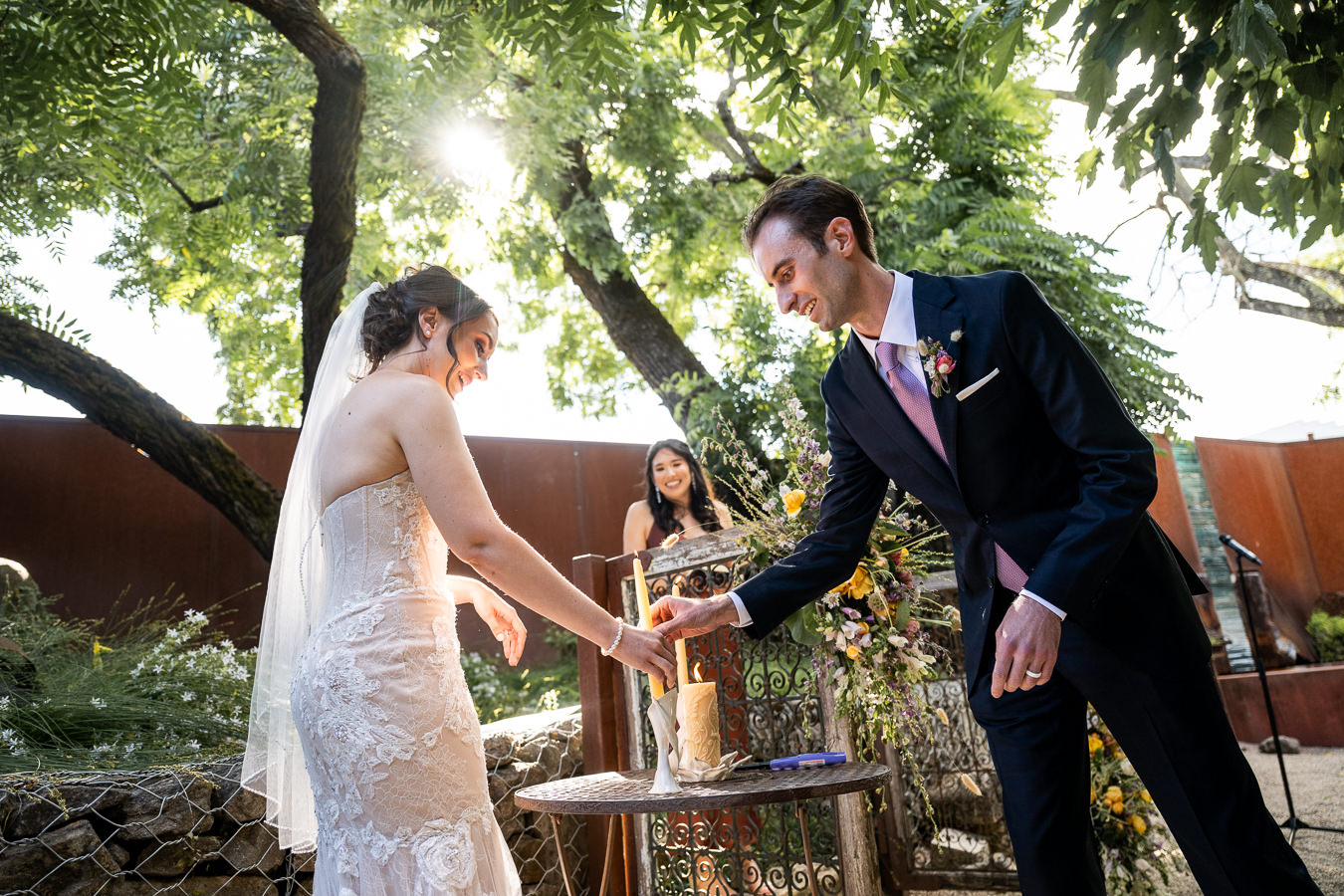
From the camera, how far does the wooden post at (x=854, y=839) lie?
310cm

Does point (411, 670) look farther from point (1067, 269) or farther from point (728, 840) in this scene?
point (1067, 269)

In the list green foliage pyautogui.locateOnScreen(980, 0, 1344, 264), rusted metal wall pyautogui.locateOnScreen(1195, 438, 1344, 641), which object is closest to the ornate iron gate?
green foliage pyautogui.locateOnScreen(980, 0, 1344, 264)

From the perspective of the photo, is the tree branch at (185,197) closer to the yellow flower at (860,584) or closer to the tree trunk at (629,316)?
the tree trunk at (629,316)

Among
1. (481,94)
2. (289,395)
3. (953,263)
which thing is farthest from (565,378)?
(953,263)

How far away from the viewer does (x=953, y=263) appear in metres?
6.06

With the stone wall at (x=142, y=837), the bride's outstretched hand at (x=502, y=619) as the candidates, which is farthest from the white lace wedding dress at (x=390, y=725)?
the stone wall at (x=142, y=837)

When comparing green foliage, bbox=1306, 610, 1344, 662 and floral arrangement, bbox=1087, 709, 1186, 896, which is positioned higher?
green foliage, bbox=1306, 610, 1344, 662

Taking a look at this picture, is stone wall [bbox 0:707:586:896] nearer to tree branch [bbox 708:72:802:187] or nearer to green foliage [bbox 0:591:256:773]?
green foliage [bbox 0:591:256:773]

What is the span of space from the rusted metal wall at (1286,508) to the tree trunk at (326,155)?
10.3 meters

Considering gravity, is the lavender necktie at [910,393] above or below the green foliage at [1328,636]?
above

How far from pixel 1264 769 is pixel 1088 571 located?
699cm

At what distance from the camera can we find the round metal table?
1.97 m

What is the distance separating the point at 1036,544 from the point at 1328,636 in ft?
36.0

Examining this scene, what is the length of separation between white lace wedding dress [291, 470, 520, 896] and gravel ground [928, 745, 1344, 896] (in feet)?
9.73
